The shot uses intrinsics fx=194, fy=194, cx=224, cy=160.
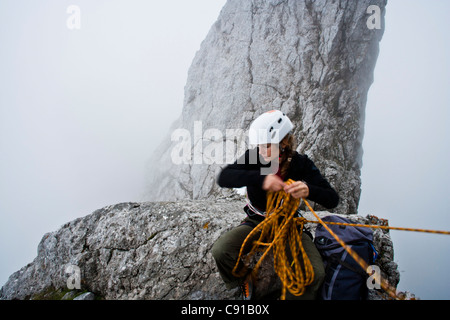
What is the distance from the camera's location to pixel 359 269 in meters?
2.46

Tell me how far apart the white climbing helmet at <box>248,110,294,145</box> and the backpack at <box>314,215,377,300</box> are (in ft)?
5.33

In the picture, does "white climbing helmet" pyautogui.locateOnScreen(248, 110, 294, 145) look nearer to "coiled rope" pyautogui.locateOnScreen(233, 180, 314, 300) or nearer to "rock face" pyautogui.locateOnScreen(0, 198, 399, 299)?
"coiled rope" pyautogui.locateOnScreen(233, 180, 314, 300)

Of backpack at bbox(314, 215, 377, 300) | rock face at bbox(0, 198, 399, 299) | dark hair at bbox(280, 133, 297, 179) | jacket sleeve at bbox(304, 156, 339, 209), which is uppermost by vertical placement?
dark hair at bbox(280, 133, 297, 179)

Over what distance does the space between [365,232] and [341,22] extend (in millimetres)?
17871

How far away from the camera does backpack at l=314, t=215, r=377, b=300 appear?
2.38 metres

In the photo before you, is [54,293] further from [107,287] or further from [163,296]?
[163,296]

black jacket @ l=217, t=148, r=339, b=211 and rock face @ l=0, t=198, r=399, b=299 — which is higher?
black jacket @ l=217, t=148, r=339, b=211

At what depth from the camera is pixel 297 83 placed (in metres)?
14.8

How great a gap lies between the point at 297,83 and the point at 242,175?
14.6 meters

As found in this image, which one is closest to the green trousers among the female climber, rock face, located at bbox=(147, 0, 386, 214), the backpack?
the female climber

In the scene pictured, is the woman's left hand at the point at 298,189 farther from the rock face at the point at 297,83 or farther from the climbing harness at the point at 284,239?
the rock face at the point at 297,83

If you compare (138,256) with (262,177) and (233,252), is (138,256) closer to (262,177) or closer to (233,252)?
(233,252)

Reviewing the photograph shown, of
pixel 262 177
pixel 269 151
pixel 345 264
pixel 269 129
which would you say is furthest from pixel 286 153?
pixel 345 264

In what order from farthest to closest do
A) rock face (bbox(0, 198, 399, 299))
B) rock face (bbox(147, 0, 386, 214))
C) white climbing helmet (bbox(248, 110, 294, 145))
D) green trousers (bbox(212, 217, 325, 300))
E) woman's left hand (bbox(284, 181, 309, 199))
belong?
rock face (bbox(147, 0, 386, 214))
rock face (bbox(0, 198, 399, 299))
white climbing helmet (bbox(248, 110, 294, 145))
green trousers (bbox(212, 217, 325, 300))
woman's left hand (bbox(284, 181, 309, 199))
